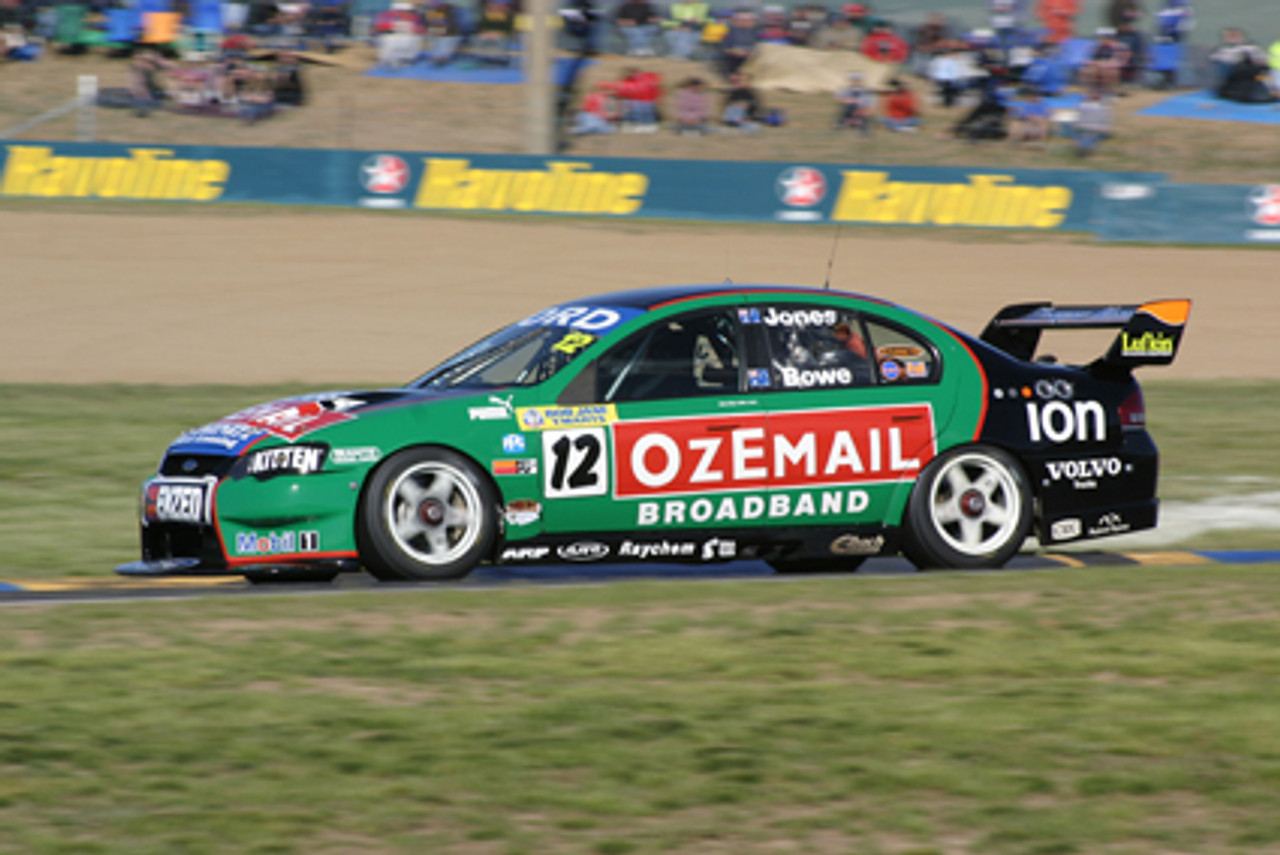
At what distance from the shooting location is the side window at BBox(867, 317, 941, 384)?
8.80 meters

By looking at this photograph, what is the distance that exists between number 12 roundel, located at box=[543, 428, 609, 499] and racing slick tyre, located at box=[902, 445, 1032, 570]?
1.56 meters

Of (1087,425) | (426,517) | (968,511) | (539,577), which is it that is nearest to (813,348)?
(968,511)

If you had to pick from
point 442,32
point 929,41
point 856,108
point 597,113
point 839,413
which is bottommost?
point 839,413

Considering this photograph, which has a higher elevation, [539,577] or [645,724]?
[645,724]

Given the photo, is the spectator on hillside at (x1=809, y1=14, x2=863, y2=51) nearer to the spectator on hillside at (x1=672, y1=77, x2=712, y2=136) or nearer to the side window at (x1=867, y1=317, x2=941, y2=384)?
the spectator on hillside at (x1=672, y1=77, x2=712, y2=136)

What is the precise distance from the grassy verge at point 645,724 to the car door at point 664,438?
68 cm

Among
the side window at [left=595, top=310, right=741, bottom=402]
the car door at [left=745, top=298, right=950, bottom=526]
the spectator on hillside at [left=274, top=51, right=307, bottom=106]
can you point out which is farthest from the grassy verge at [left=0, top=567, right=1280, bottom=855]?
the spectator on hillside at [left=274, top=51, right=307, bottom=106]

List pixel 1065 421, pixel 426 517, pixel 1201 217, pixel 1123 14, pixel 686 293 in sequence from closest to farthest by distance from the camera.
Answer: pixel 426 517, pixel 686 293, pixel 1065 421, pixel 1201 217, pixel 1123 14

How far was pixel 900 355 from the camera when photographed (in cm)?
886

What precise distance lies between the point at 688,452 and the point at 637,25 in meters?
28.0

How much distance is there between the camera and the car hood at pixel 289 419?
800 cm

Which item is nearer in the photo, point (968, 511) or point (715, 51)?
point (968, 511)

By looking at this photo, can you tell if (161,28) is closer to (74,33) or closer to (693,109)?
(74,33)

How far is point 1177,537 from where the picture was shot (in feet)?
34.7
